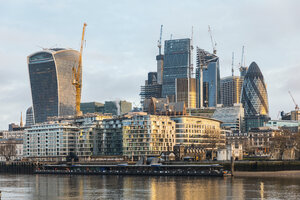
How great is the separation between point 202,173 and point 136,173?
97.1ft

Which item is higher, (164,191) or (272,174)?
(272,174)

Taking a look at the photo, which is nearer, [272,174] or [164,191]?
[164,191]

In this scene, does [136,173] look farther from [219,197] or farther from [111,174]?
[219,197]

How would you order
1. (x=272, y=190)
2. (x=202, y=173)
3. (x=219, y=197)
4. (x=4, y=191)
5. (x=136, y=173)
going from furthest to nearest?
1. (x=136, y=173)
2. (x=202, y=173)
3. (x=4, y=191)
4. (x=272, y=190)
5. (x=219, y=197)

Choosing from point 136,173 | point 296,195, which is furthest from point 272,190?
point 136,173

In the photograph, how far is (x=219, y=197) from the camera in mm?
110438

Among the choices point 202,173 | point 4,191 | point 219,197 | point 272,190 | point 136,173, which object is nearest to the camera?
point 219,197

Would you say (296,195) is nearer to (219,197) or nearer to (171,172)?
(219,197)

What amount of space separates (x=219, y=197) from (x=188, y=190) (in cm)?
1618

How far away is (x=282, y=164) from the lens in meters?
176

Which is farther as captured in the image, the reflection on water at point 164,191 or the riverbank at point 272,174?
the riverbank at point 272,174

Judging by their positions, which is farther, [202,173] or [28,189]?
[202,173]

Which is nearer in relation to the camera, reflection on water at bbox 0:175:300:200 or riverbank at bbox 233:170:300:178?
reflection on water at bbox 0:175:300:200

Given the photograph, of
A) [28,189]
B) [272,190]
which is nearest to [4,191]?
[28,189]
